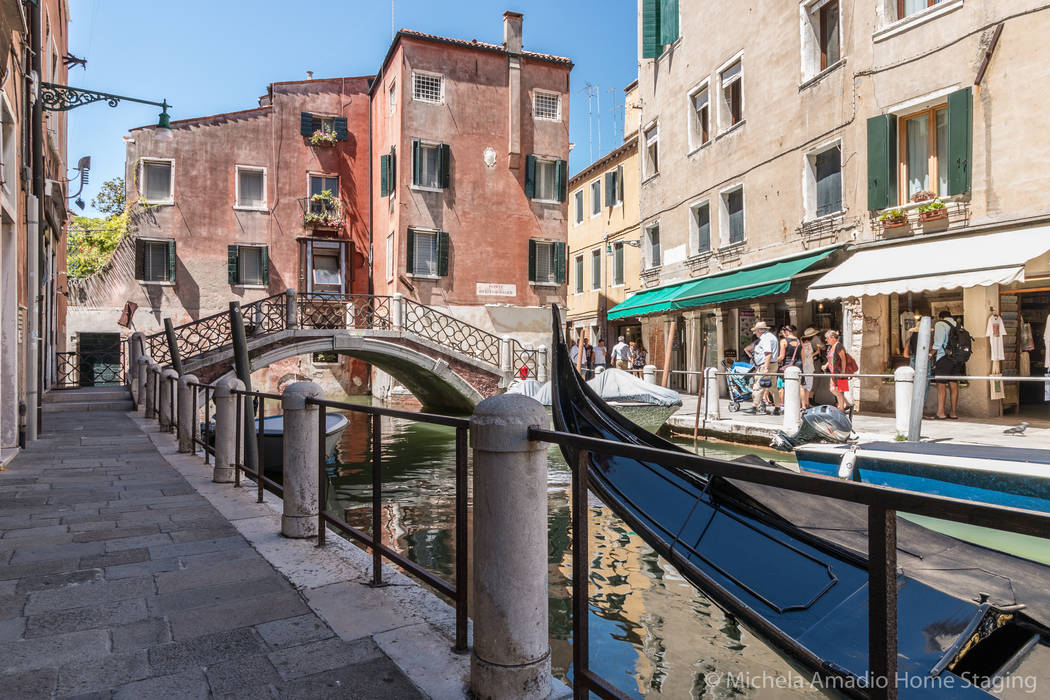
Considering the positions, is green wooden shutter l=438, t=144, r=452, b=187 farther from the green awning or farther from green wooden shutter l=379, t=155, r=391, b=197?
the green awning

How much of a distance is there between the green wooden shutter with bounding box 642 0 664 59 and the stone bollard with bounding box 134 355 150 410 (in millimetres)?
13910

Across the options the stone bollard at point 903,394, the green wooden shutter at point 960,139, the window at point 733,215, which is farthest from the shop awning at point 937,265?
the window at point 733,215

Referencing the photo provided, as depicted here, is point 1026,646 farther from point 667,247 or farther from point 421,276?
point 421,276

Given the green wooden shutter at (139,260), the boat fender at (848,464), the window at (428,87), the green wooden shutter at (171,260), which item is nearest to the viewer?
the boat fender at (848,464)

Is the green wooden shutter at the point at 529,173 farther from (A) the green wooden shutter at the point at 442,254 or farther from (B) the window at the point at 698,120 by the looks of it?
(B) the window at the point at 698,120

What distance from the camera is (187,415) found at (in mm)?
7598

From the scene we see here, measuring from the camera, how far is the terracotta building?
19.8m

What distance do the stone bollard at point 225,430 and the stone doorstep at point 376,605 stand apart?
1347 millimetres

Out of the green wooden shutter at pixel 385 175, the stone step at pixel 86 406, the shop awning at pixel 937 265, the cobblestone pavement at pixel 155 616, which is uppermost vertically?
the green wooden shutter at pixel 385 175

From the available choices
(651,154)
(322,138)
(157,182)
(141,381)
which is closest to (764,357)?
(651,154)

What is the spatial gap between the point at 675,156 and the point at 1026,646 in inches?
636

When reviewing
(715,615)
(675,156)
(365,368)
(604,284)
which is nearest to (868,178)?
(675,156)

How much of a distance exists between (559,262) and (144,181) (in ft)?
40.0

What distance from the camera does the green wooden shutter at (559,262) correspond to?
2088 cm
